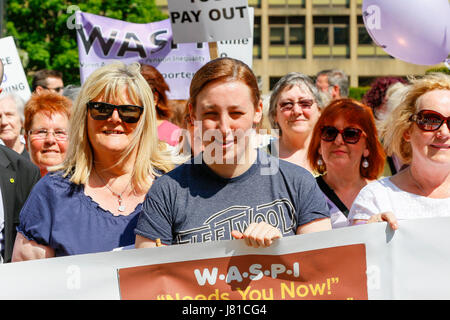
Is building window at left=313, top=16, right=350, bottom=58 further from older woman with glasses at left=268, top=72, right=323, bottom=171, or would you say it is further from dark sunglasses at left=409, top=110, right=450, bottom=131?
dark sunglasses at left=409, top=110, right=450, bottom=131

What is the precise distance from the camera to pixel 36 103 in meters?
4.45

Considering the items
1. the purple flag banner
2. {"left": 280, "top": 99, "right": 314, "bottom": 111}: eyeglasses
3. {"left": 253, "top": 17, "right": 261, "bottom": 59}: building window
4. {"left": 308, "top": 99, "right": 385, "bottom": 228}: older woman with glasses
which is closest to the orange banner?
{"left": 308, "top": 99, "right": 385, "bottom": 228}: older woman with glasses

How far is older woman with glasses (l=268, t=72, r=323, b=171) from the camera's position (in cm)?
472

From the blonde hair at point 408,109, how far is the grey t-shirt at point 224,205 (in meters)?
0.78

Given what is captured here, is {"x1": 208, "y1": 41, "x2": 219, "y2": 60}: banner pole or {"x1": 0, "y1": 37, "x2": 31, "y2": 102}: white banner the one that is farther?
{"x1": 0, "y1": 37, "x2": 31, "y2": 102}: white banner

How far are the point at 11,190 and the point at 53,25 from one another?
73.7 feet

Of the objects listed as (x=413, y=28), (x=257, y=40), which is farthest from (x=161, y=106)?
(x=257, y=40)

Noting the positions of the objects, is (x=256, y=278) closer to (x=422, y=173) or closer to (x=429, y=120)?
(x=422, y=173)

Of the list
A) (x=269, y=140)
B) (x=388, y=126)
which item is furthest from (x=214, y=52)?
(x=388, y=126)

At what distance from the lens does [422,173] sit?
10.1ft

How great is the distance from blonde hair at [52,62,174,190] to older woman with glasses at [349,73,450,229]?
3.51 feet

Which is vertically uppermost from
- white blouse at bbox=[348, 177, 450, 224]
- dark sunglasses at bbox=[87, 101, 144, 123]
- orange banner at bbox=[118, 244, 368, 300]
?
dark sunglasses at bbox=[87, 101, 144, 123]

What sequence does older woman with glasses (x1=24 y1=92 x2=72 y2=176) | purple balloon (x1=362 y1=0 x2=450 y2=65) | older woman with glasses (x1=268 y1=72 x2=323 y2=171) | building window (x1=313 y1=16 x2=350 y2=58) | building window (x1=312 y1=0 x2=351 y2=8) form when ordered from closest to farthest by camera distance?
purple balloon (x1=362 y1=0 x2=450 y2=65) < older woman with glasses (x1=24 y1=92 x2=72 y2=176) < older woman with glasses (x1=268 y1=72 x2=323 y2=171) < building window (x1=312 y1=0 x2=351 y2=8) < building window (x1=313 y1=16 x2=350 y2=58)
